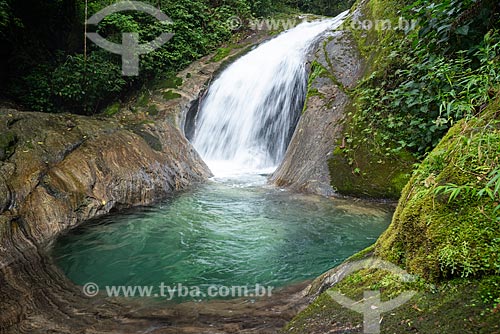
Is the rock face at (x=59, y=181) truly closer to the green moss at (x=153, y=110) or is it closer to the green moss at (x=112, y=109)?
the green moss at (x=153, y=110)

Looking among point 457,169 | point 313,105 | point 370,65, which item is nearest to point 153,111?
point 313,105

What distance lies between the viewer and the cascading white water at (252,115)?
10.4m

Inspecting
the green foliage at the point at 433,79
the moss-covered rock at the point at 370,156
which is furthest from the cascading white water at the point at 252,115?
the green foliage at the point at 433,79

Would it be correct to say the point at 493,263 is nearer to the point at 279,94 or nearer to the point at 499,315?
the point at 499,315

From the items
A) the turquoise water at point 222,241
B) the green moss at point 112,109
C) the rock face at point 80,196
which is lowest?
the turquoise water at point 222,241

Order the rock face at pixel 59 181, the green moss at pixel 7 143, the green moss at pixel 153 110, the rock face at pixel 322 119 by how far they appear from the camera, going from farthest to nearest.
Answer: the green moss at pixel 153 110 → the rock face at pixel 322 119 → the green moss at pixel 7 143 → the rock face at pixel 59 181

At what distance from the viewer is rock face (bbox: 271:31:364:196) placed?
7.05m

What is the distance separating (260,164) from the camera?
10367 mm

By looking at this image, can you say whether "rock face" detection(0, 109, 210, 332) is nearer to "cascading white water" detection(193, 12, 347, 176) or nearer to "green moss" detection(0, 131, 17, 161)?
"green moss" detection(0, 131, 17, 161)

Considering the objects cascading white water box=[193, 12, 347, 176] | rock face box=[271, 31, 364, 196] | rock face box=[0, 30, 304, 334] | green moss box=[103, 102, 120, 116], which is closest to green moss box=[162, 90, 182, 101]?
rock face box=[0, 30, 304, 334]

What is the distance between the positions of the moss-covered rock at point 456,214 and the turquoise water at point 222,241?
1.87 m

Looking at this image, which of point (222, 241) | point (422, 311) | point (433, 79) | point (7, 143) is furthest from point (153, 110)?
point (422, 311)

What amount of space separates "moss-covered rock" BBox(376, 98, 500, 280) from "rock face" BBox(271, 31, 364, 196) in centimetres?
448

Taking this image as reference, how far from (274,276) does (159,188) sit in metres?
4.06
